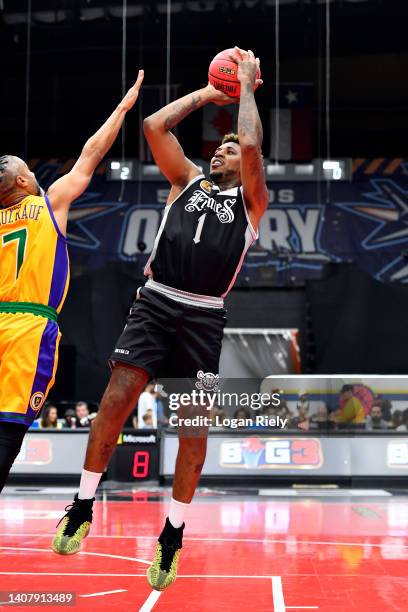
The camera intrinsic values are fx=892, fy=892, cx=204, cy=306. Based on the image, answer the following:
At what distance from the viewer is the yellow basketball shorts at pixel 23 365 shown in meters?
5.11

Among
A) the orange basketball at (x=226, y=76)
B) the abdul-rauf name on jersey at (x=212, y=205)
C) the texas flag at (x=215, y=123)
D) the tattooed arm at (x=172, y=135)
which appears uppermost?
the texas flag at (x=215, y=123)

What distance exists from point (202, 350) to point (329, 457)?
33.6 feet

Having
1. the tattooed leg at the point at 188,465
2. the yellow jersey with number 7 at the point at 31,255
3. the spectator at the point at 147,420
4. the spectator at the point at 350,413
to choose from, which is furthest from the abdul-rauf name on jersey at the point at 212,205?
the spectator at the point at 147,420

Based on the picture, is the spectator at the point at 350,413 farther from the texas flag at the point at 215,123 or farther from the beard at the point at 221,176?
the beard at the point at 221,176

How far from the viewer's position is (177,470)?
223 inches

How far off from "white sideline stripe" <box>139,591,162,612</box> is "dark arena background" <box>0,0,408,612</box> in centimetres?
4

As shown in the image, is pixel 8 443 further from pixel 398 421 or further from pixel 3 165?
pixel 398 421

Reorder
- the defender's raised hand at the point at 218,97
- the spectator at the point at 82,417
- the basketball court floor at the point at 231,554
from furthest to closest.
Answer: the spectator at the point at 82,417, the basketball court floor at the point at 231,554, the defender's raised hand at the point at 218,97

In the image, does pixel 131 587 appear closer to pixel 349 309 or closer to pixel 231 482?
pixel 231 482

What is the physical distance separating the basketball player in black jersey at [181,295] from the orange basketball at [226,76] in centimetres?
5

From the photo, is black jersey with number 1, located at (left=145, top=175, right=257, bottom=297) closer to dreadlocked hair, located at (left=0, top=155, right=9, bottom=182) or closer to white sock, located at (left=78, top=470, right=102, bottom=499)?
dreadlocked hair, located at (left=0, top=155, right=9, bottom=182)

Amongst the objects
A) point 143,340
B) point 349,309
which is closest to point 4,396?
point 143,340

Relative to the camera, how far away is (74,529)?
5289mm

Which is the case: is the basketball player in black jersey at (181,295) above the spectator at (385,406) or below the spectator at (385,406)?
above
